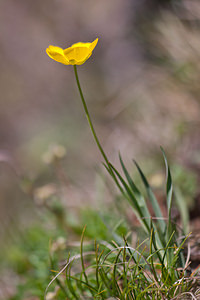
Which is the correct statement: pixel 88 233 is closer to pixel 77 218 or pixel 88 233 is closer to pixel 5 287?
pixel 77 218

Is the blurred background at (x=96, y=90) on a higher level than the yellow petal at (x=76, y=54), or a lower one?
higher

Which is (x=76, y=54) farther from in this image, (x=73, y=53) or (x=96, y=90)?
(x=96, y=90)

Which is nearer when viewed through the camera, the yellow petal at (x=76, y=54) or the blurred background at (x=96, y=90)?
the yellow petal at (x=76, y=54)

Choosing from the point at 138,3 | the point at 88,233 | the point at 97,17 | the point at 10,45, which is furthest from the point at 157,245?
the point at 10,45

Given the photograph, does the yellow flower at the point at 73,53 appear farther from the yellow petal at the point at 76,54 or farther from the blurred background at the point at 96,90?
the blurred background at the point at 96,90

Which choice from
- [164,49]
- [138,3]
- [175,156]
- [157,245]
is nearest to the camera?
[157,245]

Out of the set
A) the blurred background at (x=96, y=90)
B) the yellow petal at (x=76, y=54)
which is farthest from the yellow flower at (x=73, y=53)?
the blurred background at (x=96, y=90)

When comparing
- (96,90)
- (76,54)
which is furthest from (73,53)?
(96,90)

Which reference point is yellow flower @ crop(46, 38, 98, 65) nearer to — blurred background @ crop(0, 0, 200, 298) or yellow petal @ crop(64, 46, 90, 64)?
yellow petal @ crop(64, 46, 90, 64)
